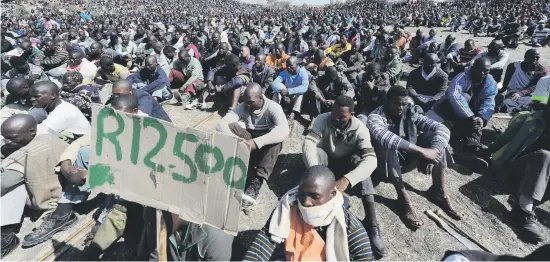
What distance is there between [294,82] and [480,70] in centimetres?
299

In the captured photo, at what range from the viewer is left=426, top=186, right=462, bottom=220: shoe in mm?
3416

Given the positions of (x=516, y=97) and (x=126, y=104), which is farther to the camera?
(x=516, y=97)

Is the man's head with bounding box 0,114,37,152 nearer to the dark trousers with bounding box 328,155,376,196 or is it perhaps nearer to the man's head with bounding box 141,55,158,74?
the dark trousers with bounding box 328,155,376,196

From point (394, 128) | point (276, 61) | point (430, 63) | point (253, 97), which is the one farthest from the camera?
point (276, 61)

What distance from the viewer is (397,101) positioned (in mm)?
3377

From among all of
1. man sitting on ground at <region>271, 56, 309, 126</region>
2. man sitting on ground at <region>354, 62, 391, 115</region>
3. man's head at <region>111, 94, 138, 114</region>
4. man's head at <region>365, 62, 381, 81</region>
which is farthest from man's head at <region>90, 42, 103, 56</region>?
man's head at <region>365, 62, 381, 81</region>

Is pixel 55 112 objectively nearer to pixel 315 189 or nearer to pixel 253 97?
pixel 253 97

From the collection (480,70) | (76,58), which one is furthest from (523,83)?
(76,58)

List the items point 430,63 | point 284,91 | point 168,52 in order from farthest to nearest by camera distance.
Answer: point 168,52, point 284,91, point 430,63

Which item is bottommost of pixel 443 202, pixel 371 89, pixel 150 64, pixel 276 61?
pixel 443 202

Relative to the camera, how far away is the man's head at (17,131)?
297cm

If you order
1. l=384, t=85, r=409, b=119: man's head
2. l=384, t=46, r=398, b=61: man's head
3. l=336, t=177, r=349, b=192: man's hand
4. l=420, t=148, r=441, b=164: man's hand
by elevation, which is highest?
l=384, t=46, r=398, b=61: man's head

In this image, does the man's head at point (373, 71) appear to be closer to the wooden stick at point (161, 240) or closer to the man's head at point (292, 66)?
the man's head at point (292, 66)

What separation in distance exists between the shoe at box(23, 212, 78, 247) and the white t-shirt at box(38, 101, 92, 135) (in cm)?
108
